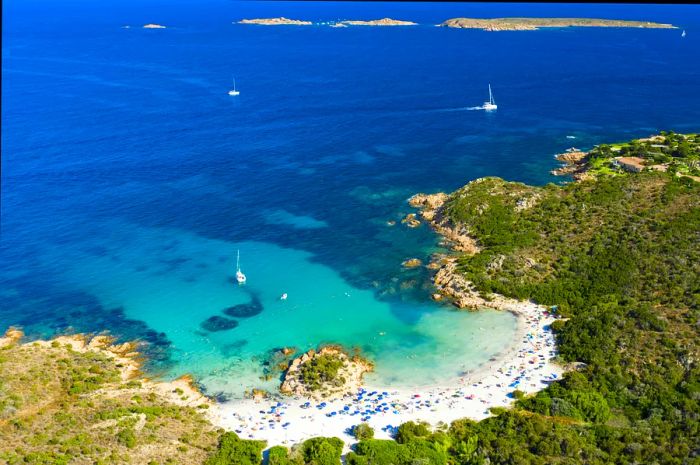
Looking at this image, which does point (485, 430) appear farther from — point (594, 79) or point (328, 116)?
point (594, 79)

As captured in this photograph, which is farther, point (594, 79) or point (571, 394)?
point (594, 79)

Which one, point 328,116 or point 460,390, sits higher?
point 328,116

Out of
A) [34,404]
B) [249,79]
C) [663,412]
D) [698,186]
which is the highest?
[249,79]

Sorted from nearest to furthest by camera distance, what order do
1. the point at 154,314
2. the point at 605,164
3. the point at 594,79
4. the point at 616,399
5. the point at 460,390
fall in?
the point at 616,399, the point at 460,390, the point at 154,314, the point at 605,164, the point at 594,79

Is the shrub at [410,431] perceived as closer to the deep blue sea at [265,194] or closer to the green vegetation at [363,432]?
the green vegetation at [363,432]

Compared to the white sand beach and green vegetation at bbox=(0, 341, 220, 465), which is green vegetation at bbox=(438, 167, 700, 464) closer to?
the white sand beach

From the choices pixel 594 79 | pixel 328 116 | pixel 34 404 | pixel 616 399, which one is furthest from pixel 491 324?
pixel 594 79

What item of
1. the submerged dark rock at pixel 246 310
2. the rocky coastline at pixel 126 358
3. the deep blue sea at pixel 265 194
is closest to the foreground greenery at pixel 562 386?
the rocky coastline at pixel 126 358
